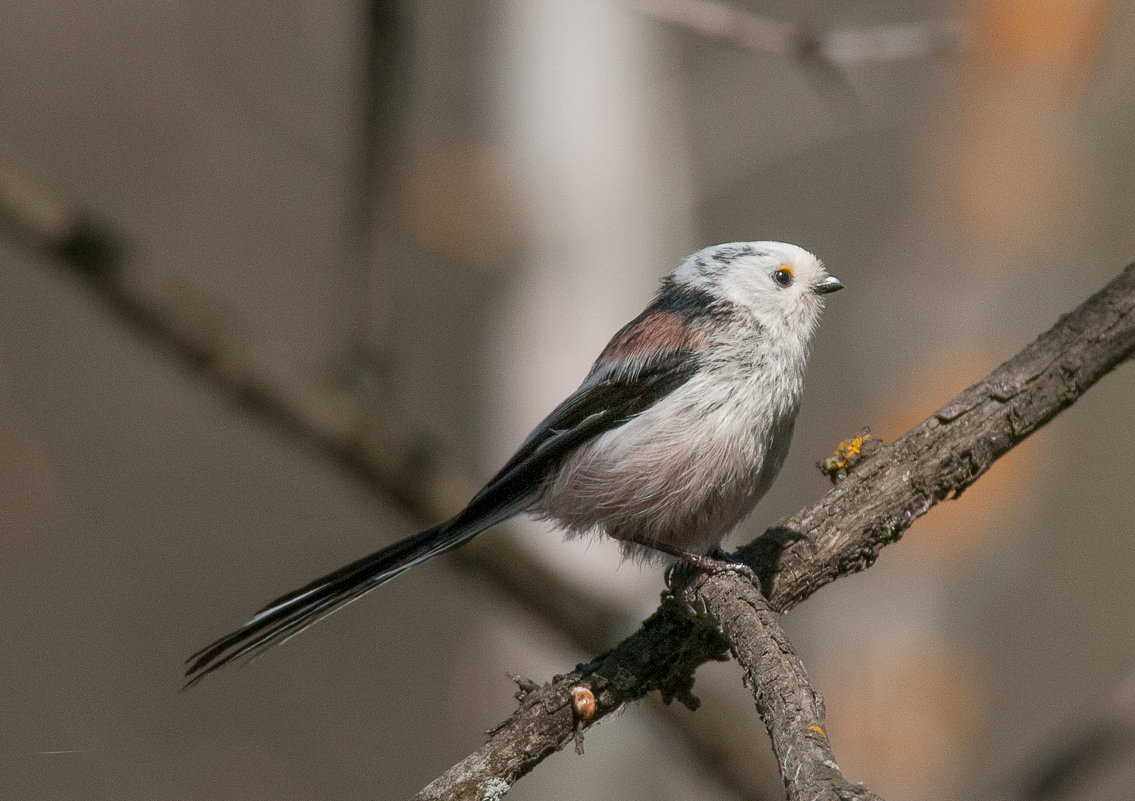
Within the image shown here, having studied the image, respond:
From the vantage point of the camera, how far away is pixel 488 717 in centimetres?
442

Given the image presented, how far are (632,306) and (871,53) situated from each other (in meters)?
1.67

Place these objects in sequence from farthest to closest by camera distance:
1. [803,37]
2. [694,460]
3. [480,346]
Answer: [480,346] < [803,37] < [694,460]

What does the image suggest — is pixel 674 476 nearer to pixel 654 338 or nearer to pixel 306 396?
pixel 654 338

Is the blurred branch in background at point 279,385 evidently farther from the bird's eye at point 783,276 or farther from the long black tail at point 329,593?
the bird's eye at point 783,276

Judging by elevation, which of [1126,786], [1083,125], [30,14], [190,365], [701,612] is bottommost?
[1126,786]

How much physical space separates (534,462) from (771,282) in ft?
2.85

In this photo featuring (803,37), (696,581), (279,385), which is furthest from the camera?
(279,385)

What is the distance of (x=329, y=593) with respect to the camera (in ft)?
7.58

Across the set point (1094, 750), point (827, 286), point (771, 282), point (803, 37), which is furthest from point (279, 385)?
point (1094, 750)

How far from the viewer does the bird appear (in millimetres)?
2445

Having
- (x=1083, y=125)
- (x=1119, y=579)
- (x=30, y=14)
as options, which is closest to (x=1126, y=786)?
(x=1119, y=579)

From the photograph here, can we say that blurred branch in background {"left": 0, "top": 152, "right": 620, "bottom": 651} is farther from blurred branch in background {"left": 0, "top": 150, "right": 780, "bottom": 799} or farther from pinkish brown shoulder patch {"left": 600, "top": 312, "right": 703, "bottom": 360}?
pinkish brown shoulder patch {"left": 600, "top": 312, "right": 703, "bottom": 360}

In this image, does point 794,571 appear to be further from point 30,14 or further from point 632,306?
point 30,14

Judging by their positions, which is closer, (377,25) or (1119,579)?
(377,25)
